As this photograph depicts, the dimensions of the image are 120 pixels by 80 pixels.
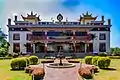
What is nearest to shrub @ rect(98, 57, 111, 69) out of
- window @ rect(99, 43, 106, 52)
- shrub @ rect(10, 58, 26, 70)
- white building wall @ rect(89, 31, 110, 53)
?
shrub @ rect(10, 58, 26, 70)

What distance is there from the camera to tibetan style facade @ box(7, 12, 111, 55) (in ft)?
157

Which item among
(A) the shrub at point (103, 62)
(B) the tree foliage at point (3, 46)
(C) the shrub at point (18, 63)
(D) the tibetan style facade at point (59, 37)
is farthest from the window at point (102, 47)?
(C) the shrub at point (18, 63)

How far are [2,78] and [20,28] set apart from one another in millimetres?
33103

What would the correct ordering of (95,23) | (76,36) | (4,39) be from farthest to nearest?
(4,39)
(95,23)
(76,36)

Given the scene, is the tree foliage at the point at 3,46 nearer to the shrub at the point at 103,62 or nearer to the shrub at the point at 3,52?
the shrub at the point at 3,52

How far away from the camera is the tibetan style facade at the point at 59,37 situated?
1882 inches

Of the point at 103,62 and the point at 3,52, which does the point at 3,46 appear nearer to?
the point at 3,52

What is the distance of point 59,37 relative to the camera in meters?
48.1

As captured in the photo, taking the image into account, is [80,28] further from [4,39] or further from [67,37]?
[4,39]

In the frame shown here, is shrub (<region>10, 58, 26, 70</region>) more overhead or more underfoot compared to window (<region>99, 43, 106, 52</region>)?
more underfoot

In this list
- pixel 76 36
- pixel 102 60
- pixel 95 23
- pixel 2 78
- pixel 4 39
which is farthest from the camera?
pixel 4 39

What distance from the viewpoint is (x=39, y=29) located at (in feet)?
158

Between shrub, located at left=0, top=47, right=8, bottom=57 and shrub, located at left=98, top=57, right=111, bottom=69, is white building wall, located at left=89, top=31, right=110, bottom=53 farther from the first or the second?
shrub, located at left=98, top=57, right=111, bottom=69

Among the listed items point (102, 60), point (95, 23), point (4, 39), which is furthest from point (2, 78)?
point (4, 39)
